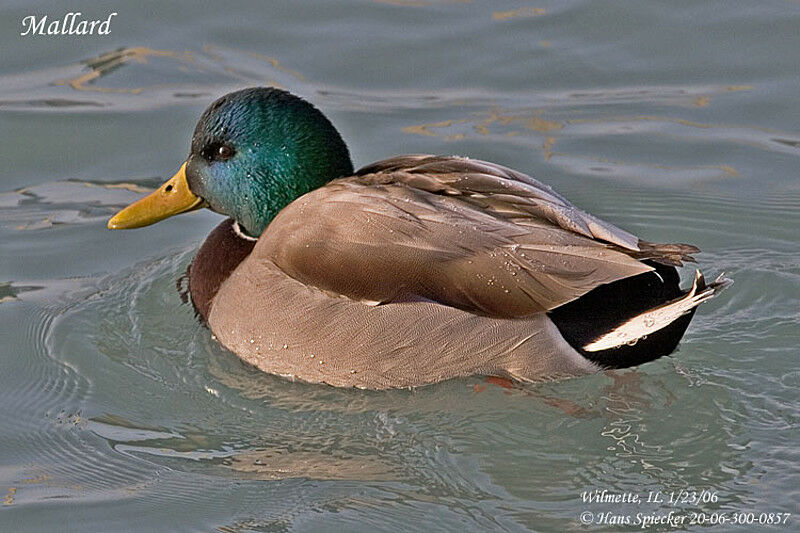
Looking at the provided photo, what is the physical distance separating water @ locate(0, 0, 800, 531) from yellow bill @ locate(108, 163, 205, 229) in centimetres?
41

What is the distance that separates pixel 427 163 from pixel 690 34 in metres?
3.71

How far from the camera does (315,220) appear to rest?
615 cm

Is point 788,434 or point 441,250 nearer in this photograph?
point 788,434

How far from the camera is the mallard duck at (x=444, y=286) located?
584cm

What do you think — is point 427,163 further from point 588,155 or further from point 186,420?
point 588,155

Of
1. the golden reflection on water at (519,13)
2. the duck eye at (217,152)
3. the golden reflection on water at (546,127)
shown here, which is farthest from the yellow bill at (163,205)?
the golden reflection on water at (519,13)

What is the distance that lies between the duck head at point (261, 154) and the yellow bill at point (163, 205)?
0.11 m

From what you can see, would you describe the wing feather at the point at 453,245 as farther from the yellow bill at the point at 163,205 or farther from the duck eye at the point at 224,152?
the yellow bill at the point at 163,205

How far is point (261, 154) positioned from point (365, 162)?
69.4 inches

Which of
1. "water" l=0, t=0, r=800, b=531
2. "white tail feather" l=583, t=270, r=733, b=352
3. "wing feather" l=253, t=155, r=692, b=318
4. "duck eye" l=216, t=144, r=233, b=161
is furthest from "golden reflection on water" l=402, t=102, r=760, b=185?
"white tail feather" l=583, t=270, r=733, b=352

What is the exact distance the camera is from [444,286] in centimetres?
593

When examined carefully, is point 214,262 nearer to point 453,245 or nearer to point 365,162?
point 453,245

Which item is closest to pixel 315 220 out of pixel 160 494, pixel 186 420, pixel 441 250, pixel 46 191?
pixel 441 250

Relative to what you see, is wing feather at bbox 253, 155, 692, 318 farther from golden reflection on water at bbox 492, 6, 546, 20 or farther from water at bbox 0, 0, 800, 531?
golden reflection on water at bbox 492, 6, 546, 20
